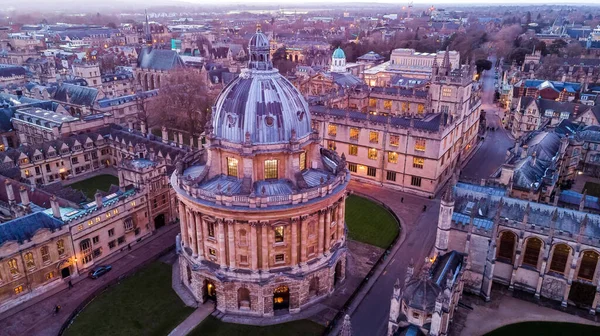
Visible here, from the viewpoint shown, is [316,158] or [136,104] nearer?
[316,158]

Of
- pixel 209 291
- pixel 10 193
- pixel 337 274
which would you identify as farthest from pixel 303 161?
pixel 10 193

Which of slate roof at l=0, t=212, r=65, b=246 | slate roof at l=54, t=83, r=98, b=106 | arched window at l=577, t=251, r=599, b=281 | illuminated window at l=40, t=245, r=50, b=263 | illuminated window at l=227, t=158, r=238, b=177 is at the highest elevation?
illuminated window at l=227, t=158, r=238, b=177

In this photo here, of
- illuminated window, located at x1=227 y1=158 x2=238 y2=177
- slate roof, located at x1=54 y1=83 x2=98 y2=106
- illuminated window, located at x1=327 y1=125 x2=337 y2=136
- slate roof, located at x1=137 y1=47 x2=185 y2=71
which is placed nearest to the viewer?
illuminated window, located at x1=227 y1=158 x2=238 y2=177

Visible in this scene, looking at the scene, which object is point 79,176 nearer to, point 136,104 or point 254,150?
point 136,104

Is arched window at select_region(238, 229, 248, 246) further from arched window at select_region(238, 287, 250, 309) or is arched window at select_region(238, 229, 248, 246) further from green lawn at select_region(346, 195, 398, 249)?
green lawn at select_region(346, 195, 398, 249)

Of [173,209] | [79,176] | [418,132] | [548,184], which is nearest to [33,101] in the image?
[79,176]

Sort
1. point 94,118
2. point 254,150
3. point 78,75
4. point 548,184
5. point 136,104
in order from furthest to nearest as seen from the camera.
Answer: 1. point 78,75
2. point 136,104
3. point 94,118
4. point 548,184
5. point 254,150

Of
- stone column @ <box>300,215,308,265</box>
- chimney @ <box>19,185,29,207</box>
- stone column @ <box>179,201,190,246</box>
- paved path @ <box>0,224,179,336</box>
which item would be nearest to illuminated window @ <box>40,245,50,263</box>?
paved path @ <box>0,224,179,336</box>
